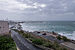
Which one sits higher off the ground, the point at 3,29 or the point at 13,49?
the point at 3,29

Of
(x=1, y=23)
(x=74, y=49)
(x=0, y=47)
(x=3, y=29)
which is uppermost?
(x=1, y=23)

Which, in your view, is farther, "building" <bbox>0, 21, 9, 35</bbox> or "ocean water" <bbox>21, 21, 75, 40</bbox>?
"ocean water" <bbox>21, 21, 75, 40</bbox>

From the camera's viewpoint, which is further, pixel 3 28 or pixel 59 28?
pixel 59 28

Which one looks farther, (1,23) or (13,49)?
(1,23)

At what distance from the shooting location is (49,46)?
15.1m

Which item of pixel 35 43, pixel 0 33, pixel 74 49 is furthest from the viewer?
pixel 0 33

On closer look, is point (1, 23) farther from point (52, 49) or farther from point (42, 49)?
point (52, 49)

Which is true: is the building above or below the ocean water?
above

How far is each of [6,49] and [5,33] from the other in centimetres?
1001

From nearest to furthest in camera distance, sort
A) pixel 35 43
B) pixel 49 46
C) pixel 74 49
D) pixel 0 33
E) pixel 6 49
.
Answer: pixel 6 49, pixel 49 46, pixel 74 49, pixel 35 43, pixel 0 33

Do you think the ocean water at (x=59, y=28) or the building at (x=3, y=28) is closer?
the building at (x=3, y=28)

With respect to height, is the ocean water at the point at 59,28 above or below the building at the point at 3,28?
below

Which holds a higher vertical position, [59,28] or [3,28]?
[3,28]

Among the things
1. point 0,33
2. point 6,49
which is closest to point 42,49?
point 6,49
